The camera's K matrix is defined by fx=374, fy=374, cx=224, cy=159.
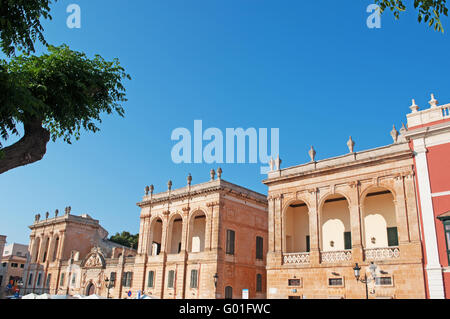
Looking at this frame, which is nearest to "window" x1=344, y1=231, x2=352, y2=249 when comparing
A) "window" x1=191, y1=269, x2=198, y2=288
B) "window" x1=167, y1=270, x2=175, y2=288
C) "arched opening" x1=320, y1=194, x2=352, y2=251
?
"arched opening" x1=320, y1=194, x2=352, y2=251

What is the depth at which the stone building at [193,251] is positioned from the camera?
100ft

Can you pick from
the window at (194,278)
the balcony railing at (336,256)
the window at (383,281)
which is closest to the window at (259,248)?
the window at (194,278)

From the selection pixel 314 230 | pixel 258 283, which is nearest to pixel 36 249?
pixel 258 283

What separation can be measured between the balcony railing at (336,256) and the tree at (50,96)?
16428 millimetres

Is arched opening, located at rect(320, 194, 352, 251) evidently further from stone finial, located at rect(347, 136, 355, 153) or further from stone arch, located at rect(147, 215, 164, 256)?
stone arch, located at rect(147, 215, 164, 256)

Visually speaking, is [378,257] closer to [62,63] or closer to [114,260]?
[62,63]

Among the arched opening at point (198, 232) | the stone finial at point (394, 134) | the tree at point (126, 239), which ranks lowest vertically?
the arched opening at point (198, 232)

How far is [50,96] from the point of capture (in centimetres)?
1136

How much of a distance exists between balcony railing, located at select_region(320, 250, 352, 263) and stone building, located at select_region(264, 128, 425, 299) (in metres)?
0.06

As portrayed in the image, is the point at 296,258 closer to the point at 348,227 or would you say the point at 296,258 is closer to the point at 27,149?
the point at 348,227

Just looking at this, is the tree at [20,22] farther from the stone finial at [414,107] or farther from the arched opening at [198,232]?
the arched opening at [198,232]

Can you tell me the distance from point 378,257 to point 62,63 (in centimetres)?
1952
